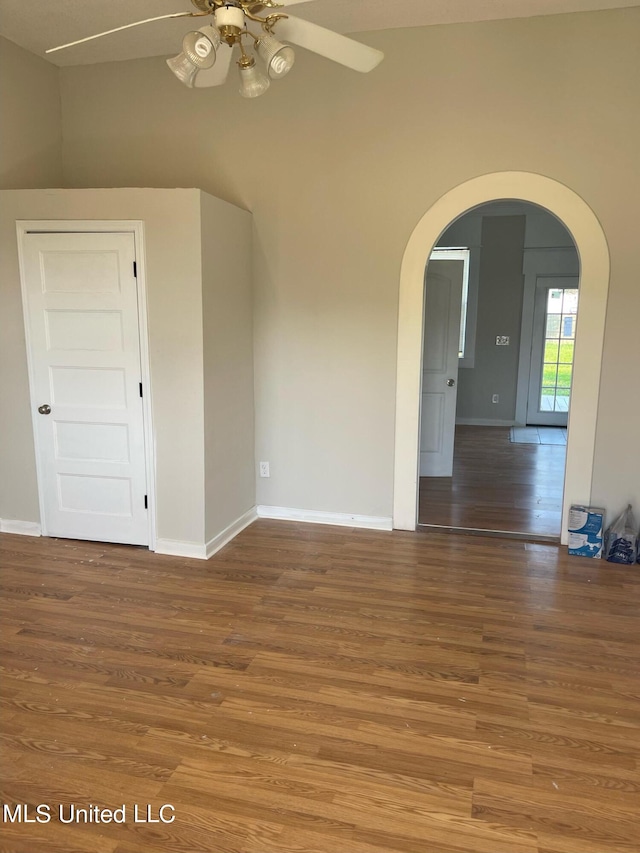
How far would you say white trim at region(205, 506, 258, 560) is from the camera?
3698mm

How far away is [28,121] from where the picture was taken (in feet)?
13.1

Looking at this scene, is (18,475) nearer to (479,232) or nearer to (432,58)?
(432,58)

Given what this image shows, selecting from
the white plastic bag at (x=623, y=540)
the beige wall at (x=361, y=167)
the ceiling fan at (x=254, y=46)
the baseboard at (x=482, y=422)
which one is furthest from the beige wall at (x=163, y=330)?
the baseboard at (x=482, y=422)

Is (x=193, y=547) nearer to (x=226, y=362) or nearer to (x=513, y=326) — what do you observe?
(x=226, y=362)

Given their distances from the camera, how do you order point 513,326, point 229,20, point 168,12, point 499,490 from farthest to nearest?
1. point 513,326
2. point 499,490
3. point 168,12
4. point 229,20

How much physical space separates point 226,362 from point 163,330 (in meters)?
0.46

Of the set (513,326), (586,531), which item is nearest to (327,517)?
(586,531)

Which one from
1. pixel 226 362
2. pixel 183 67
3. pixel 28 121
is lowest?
pixel 226 362

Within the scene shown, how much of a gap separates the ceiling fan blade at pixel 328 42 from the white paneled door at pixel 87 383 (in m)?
1.65

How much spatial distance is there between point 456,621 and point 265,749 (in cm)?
122

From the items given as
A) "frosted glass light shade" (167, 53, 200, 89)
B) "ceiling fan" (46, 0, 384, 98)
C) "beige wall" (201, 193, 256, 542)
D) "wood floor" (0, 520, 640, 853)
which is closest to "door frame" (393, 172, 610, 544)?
"wood floor" (0, 520, 640, 853)

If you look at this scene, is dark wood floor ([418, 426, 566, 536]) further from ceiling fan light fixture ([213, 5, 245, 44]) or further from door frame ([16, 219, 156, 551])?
ceiling fan light fixture ([213, 5, 245, 44])

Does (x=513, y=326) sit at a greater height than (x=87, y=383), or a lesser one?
greater

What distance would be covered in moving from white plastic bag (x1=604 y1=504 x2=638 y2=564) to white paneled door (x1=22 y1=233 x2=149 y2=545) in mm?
2856
